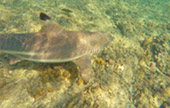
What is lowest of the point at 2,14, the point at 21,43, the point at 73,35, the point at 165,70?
the point at 165,70

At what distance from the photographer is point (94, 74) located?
13.6ft

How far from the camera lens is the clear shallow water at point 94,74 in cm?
322

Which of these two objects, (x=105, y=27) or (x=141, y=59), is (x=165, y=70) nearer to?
(x=141, y=59)

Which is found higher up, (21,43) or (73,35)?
(73,35)

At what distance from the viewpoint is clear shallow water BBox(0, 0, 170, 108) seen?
3.22 meters

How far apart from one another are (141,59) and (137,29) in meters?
3.43

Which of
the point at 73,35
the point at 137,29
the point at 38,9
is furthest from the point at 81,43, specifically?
the point at 137,29

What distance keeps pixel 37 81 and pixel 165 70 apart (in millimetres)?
5914

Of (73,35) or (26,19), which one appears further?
(26,19)

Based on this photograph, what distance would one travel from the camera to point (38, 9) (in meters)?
6.80

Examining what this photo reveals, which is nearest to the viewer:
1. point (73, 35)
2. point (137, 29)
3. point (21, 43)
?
point (21, 43)

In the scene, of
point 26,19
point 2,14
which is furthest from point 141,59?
point 2,14

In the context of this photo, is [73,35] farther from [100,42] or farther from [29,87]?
[29,87]

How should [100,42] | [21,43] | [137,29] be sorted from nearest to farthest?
[21,43], [100,42], [137,29]
